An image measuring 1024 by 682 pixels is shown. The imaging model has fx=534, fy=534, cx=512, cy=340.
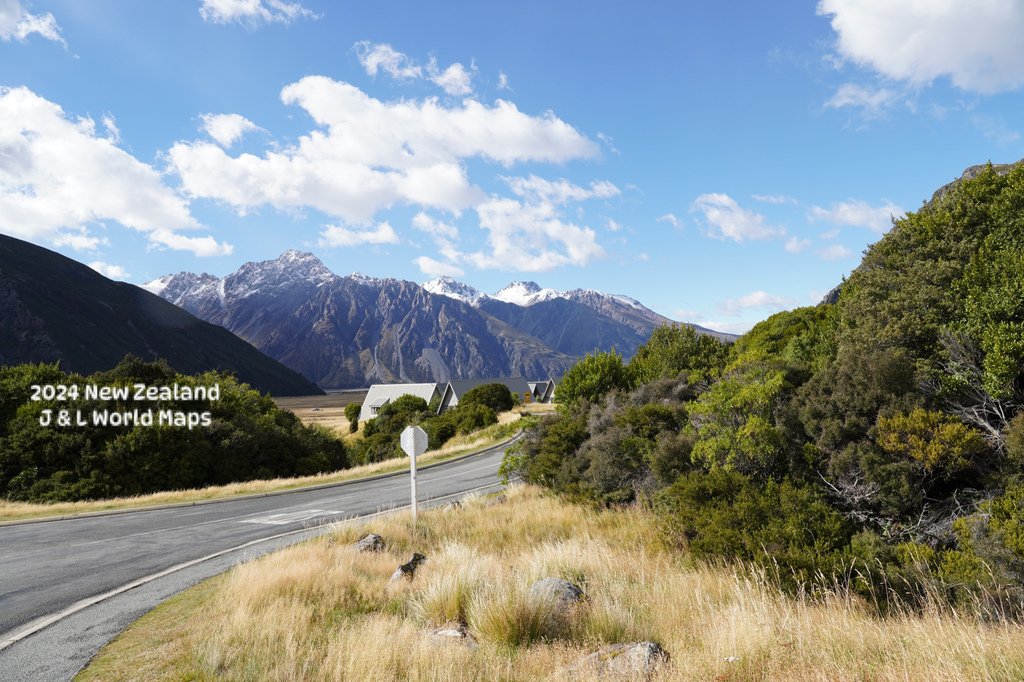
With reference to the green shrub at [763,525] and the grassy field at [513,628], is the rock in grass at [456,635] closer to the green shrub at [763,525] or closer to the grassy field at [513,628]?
the grassy field at [513,628]

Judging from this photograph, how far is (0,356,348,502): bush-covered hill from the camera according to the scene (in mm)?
24594

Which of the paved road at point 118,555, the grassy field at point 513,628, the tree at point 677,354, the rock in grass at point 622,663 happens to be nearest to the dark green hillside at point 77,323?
the paved road at point 118,555

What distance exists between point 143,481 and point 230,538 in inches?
698

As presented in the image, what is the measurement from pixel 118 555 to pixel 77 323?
181901 millimetres

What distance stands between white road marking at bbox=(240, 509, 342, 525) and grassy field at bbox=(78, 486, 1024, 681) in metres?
6.50

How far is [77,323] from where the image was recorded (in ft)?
497

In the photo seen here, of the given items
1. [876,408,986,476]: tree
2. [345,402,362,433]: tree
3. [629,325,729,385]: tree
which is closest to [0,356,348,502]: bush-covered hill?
[629,325,729,385]: tree

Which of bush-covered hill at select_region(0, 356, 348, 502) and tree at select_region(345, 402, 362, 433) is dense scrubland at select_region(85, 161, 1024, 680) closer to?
bush-covered hill at select_region(0, 356, 348, 502)

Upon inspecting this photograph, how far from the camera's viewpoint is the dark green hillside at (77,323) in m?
134

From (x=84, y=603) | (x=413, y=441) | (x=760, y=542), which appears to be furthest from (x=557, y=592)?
(x=84, y=603)

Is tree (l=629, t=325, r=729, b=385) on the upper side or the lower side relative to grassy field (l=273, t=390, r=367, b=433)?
upper

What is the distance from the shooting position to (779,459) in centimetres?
998

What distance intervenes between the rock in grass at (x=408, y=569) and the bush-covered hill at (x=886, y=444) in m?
4.70

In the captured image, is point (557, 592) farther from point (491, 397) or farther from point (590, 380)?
point (491, 397)
